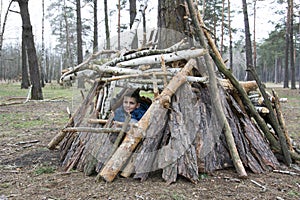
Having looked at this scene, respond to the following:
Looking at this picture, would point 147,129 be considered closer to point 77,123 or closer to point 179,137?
point 179,137

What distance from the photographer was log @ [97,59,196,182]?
10.6 ft

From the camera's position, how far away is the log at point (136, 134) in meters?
3.22

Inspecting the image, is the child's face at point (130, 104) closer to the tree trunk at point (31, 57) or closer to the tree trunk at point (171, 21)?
the tree trunk at point (171, 21)

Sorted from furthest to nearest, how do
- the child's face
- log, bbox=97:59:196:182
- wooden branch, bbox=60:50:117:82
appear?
wooden branch, bbox=60:50:117:82 → the child's face → log, bbox=97:59:196:182

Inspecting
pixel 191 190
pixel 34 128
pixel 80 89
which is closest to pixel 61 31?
pixel 34 128

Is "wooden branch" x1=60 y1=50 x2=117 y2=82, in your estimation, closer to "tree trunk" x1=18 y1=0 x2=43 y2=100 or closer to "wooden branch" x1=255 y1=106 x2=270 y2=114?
"wooden branch" x1=255 y1=106 x2=270 y2=114

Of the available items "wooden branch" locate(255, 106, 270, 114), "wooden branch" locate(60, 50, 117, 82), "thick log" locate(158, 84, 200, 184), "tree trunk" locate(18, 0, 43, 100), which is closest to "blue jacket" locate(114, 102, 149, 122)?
"thick log" locate(158, 84, 200, 184)

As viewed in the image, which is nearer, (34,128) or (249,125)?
(249,125)

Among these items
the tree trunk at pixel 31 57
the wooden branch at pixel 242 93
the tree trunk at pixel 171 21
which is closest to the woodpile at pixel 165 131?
the wooden branch at pixel 242 93

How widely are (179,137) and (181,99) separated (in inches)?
20.7

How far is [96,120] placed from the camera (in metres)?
3.80

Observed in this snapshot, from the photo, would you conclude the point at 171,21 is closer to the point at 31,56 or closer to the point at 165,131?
the point at 165,131

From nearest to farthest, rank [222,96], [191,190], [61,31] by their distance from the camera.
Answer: [191,190], [222,96], [61,31]

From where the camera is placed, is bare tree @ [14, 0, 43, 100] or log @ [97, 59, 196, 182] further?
bare tree @ [14, 0, 43, 100]
